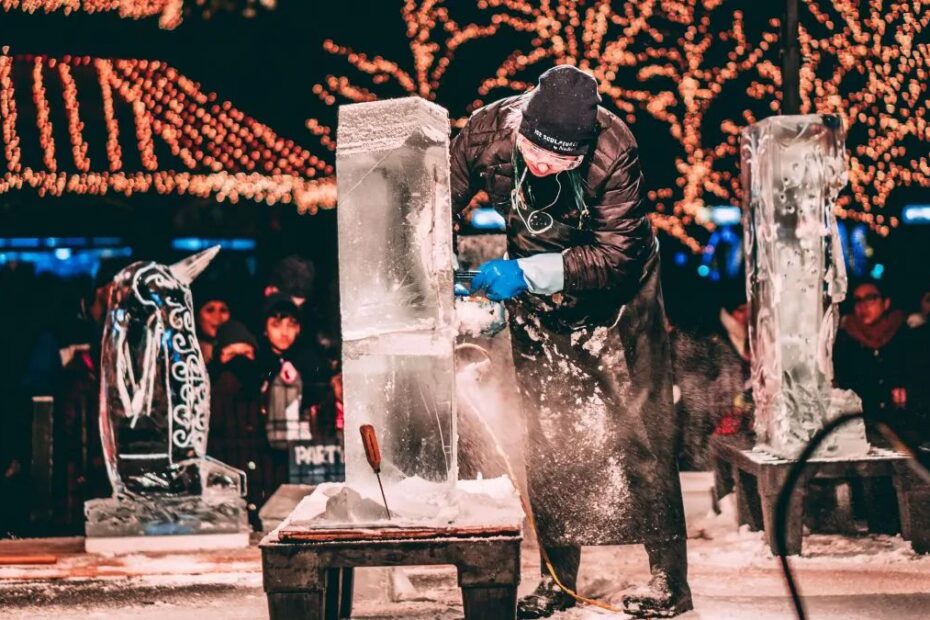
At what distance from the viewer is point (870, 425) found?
8.26 metres

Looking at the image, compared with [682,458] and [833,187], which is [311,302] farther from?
[833,187]

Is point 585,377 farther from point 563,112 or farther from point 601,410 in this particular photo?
point 563,112

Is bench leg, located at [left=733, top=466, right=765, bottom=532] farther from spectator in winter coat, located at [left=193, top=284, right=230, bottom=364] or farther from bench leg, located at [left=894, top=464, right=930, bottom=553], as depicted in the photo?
spectator in winter coat, located at [left=193, top=284, right=230, bottom=364]

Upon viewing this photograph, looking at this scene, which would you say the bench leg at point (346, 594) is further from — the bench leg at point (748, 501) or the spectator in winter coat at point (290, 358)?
the spectator in winter coat at point (290, 358)

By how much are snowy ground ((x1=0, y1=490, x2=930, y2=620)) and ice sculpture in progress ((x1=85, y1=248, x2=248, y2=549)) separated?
1.07 feet

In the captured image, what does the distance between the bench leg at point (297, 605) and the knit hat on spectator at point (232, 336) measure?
16.2 ft

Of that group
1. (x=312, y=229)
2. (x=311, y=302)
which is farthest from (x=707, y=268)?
(x=311, y=302)

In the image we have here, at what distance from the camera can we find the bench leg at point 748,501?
6906mm

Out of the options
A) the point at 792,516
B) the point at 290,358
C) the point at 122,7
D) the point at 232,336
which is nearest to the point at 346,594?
the point at 792,516

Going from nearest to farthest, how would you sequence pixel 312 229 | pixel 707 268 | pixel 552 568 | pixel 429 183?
1. pixel 429 183
2. pixel 552 568
3. pixel 312 229
4. pixel 707 268

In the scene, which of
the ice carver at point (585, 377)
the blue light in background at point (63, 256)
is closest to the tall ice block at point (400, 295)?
the ice carver at point (585, 377)

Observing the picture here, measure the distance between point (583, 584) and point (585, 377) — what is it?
116 centimetres

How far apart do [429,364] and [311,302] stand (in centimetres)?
656

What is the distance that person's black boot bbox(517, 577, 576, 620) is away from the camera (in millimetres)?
4996
